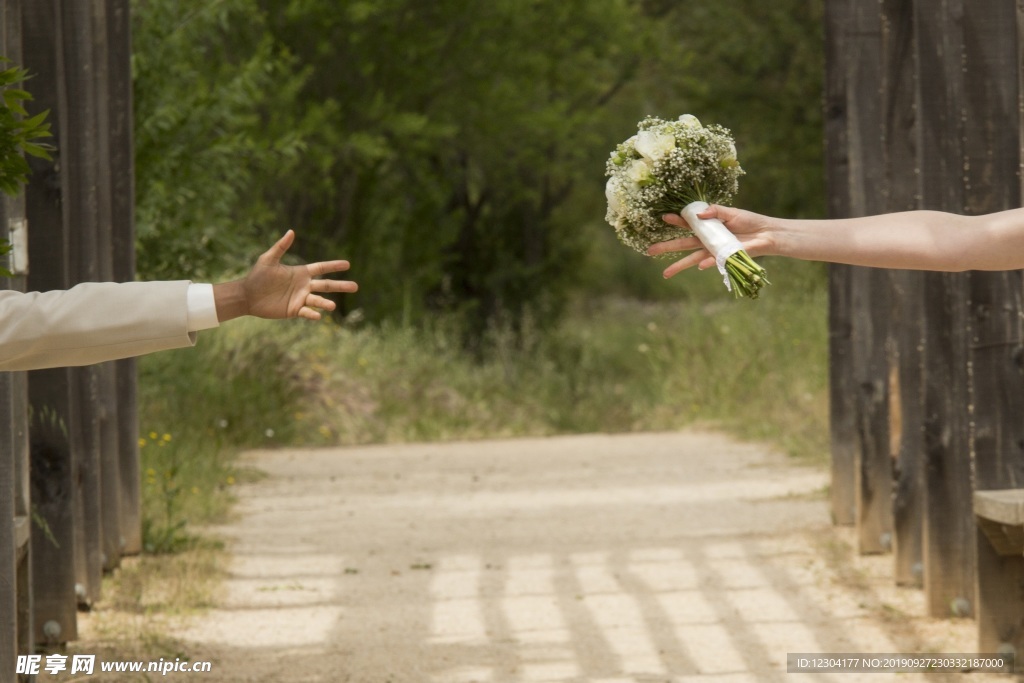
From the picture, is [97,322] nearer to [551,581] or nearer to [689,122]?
[689,122]

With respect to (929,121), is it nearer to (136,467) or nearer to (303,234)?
(136,467)

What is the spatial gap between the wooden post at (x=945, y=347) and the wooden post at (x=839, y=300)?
174 cm

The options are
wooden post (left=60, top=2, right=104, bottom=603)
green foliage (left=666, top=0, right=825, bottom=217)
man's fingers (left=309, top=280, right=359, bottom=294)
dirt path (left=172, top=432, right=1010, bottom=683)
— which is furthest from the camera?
green foliage (left=666, top=0, right=825, bottom=217)

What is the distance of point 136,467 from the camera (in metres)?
6.88

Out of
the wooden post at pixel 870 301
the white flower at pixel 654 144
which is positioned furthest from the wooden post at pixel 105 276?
the wooden post at pixel 870 301

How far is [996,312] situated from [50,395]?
142 inches

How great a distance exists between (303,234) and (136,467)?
9793mm

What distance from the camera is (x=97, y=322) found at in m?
2.47

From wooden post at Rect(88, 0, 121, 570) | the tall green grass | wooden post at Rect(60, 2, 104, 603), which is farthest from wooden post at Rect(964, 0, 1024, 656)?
the tall green grass

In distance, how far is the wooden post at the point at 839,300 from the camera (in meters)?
7.14

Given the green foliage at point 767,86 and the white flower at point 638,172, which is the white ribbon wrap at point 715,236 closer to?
the white flower at point 638,172

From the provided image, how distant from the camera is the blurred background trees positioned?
15.5 metres

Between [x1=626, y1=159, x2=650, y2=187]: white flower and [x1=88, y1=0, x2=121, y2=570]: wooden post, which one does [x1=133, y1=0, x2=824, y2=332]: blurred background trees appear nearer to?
[x1=88, y1=0, x2=121, y2=570]: wooden post

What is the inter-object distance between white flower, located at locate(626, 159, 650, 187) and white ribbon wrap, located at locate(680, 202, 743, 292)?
175mm
